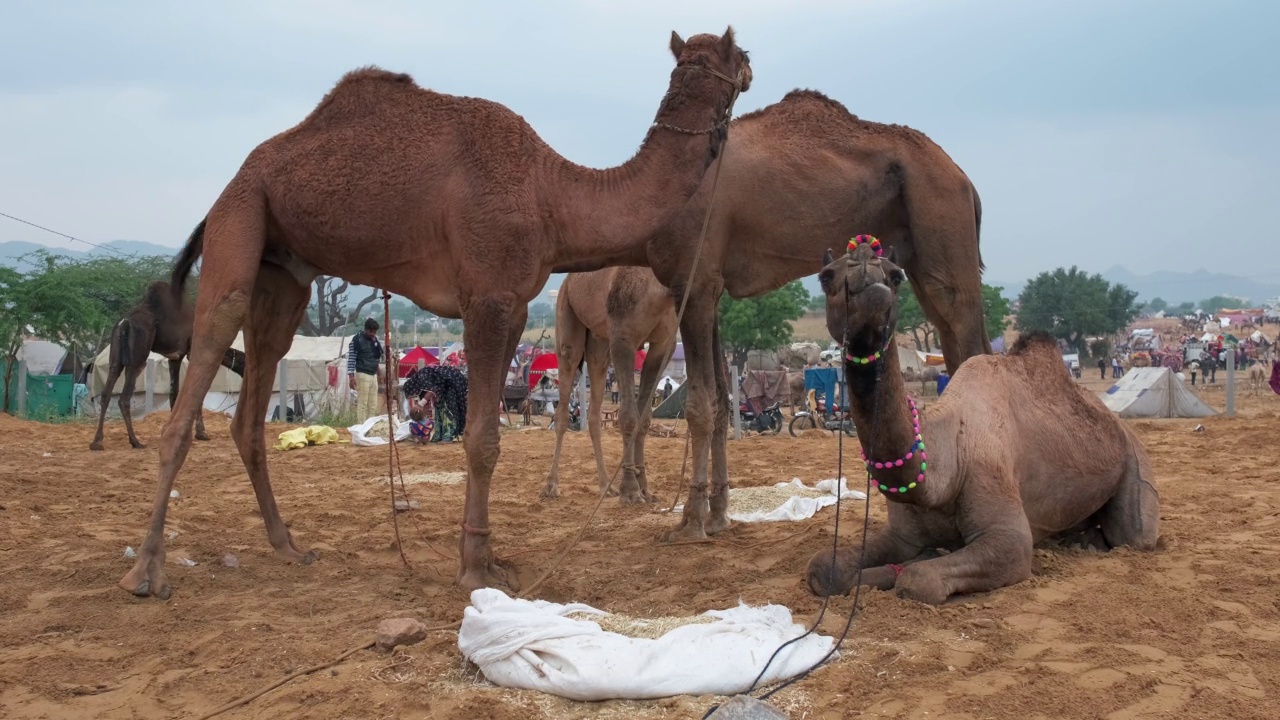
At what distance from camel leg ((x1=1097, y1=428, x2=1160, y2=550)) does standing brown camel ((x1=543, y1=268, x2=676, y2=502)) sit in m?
3.62

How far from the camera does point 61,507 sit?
322 inches

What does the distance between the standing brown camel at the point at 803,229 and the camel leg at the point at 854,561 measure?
1.89m

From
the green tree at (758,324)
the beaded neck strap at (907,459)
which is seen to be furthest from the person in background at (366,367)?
the green tree at (758,324)

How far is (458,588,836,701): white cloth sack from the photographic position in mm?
3652

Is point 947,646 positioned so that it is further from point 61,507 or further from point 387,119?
point 61,507

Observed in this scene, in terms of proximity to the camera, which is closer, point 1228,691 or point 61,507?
point 1228,691

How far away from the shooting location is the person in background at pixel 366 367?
17859 mm

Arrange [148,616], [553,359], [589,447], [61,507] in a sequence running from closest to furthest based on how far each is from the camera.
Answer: [148,616] < [61,507] < [589,447] < [553,359]

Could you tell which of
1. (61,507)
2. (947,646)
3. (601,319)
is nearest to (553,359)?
(601,319)

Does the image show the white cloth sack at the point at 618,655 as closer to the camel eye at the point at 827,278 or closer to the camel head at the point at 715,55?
the camel eye at the point at 827,278

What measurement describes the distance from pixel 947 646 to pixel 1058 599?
2.75ft

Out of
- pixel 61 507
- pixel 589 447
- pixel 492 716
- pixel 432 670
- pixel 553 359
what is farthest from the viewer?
pixel 553 359

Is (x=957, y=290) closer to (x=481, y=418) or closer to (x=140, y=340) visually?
(x=481, y=418)

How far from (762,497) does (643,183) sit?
12.3 feet
